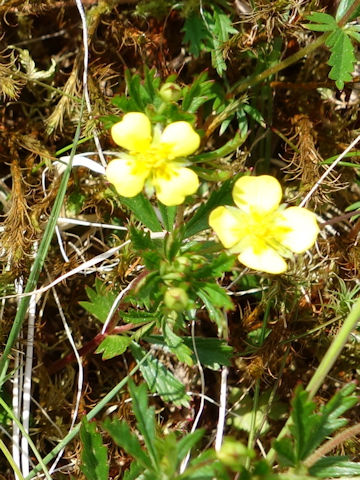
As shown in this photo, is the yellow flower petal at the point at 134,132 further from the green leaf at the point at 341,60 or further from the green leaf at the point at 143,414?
the green leaf at the point at 341,60

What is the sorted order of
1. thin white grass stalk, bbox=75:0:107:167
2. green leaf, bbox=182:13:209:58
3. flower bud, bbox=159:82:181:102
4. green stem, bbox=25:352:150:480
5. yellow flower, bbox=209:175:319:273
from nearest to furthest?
flower bud, bbox=159:82:181:102 < yellow flower, bbox=209:175:319:273 < green stem, bbox=25:352:150:480 < thin white grass stalk, bbox=75:0:107:167 < green leaf, bbox=182:13:209:58

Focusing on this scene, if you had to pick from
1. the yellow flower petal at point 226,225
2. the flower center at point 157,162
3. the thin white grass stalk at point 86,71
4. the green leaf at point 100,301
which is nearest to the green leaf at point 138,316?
the green leaf at point 100,301

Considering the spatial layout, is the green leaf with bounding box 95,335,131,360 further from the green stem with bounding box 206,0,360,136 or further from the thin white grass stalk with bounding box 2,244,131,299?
the green stem with bounding box 206,0,360,136

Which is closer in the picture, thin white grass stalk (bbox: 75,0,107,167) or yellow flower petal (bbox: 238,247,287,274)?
yellow flower petal (bbox: 238,247,287,274)

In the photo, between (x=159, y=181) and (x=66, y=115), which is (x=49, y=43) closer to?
(x=66, y=115)

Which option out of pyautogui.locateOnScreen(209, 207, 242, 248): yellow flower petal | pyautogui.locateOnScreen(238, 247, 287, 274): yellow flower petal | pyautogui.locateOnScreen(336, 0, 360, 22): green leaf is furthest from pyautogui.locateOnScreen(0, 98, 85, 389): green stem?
pyautogui.locateOnScreen(336, 0, 360, 22): green leaf

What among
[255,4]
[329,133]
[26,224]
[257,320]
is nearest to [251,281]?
[257,320]

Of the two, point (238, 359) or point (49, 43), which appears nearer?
point (238, 359)
